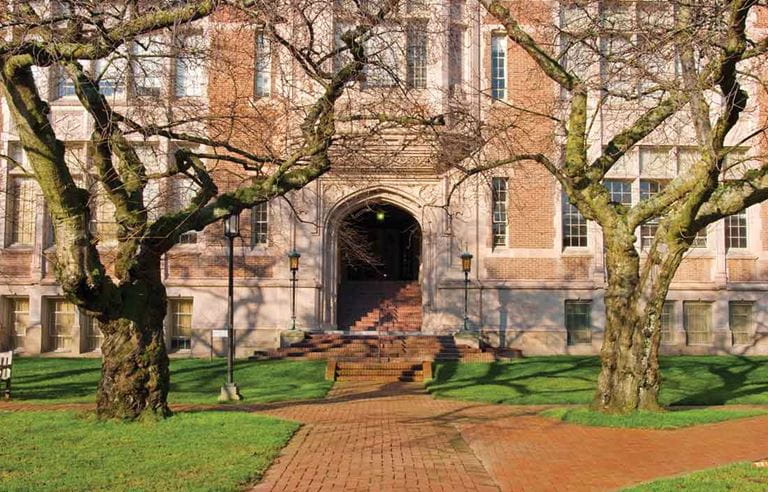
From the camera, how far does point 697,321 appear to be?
86.2ft

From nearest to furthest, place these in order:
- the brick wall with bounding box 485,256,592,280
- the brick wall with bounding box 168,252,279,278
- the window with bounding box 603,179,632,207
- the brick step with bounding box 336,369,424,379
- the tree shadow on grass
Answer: the tree shadow on grass, the brick step with bounding box 336,369,424,379, the brick wall with bounding box 168,252,279,278, the brick wall with bounding box 485,256,592,280, the window with bounding box 603,179,632,207

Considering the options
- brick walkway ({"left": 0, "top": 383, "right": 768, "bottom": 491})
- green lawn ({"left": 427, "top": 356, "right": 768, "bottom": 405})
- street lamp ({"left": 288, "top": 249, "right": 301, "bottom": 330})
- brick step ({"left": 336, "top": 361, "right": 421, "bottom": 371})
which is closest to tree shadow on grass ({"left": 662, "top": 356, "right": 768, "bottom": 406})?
green lawn ({"left": 427, "top": 356, "right": 768, "bottom": 405})

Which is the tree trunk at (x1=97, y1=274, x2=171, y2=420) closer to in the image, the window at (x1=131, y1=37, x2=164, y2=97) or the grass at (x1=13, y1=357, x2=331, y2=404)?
the window at (x1=131, y1=37, x2=164, y2=97)

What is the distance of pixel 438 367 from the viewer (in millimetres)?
20969

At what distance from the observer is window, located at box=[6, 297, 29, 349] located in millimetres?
25750

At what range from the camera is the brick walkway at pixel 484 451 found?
7980 mm

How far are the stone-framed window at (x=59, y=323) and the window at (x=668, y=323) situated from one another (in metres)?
19.7

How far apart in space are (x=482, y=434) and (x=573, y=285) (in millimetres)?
15217

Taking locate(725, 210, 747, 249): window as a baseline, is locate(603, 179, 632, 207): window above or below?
above

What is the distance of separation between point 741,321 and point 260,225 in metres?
16.6

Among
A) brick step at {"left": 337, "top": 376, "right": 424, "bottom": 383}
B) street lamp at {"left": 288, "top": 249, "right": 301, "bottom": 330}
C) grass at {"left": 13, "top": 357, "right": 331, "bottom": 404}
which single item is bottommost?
brick step at {"left": 337, "top": 376, "right": 424, "bottom": 383}

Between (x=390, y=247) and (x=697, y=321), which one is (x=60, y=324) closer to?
(x=390, y=247)

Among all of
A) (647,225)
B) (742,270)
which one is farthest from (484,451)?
(742,270)

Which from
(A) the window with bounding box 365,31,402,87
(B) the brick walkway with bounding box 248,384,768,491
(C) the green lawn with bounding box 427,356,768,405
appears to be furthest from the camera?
(C) the green lawn with bounding box 427,356,768,405
